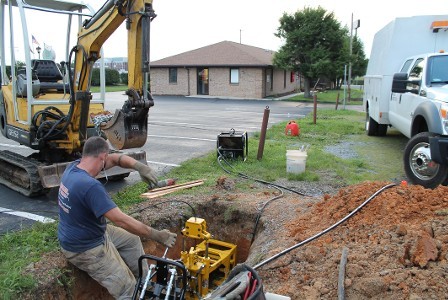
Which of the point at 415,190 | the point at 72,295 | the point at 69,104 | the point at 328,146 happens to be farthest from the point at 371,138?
the point at 72,295

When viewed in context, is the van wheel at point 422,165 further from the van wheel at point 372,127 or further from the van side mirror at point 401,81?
the van wheel at point 372,127

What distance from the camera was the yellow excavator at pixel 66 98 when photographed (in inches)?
236

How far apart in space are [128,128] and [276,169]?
3983 mm

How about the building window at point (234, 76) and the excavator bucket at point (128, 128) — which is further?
the building window at point (234, 76)

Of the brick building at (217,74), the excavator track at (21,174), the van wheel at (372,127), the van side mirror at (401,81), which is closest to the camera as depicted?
the excavator track at (21,174)

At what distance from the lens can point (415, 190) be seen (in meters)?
5.12

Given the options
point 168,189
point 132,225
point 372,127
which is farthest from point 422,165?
point 372,127

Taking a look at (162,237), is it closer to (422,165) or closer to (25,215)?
(25,215)

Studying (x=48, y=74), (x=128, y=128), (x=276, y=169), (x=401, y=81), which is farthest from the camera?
(x=276, y=169)

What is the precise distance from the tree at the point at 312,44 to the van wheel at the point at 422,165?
83.6ft

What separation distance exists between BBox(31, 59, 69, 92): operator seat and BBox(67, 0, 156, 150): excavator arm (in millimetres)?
1196

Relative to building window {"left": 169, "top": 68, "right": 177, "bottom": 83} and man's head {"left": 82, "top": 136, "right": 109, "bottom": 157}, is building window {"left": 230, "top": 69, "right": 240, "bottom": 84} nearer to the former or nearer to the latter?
building window {"left": 169, "top": 68, "right": 177, "bottom": 83}

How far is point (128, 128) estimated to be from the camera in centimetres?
617

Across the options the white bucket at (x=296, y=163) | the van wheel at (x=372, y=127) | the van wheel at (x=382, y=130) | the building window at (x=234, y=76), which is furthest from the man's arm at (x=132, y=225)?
the building window at (x=234, y=76)
